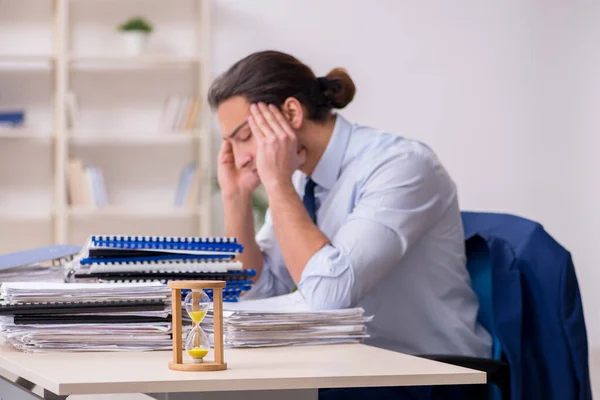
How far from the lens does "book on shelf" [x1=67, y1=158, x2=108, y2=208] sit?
457 cm

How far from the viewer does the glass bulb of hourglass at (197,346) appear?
3.65ft

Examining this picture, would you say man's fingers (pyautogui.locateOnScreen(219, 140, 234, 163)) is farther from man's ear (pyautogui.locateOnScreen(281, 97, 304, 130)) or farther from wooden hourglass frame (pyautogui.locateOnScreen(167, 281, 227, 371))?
wooden hourglass frame (pyautogui.locateOnScreen(167, 281, 227, 371))

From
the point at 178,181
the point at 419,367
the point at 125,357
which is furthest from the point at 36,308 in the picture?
the point at 178,181

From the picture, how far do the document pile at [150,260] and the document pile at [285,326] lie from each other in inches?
5.2

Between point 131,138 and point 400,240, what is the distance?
302 cm

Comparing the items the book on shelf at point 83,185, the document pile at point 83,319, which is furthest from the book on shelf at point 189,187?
the document pile at point 83,319

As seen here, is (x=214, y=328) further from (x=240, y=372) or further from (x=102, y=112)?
(x=102, y=112)

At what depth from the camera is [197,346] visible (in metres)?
1.12

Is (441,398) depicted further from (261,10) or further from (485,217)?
(261,10)

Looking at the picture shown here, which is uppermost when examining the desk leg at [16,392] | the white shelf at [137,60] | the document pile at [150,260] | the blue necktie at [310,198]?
the white shelf at [137,60]

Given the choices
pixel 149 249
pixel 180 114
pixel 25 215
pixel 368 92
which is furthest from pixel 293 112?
pixel 25 215

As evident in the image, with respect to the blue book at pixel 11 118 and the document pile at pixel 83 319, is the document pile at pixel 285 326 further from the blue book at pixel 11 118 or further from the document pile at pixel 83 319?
the blue book at pixel 11 118

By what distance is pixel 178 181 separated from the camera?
483 cm

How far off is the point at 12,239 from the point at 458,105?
2.38m
